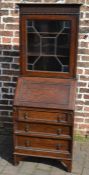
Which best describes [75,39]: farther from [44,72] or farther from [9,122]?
[9,122]

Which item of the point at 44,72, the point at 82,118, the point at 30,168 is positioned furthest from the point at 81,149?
the point at 44,72

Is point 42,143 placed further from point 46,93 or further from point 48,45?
point 48,45

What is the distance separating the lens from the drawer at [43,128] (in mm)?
3820

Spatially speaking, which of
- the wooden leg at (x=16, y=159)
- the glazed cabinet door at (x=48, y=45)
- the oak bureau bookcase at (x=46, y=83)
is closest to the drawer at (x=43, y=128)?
the oak bureau bookcase at (x=46, y=83)

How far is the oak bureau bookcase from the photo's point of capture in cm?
376

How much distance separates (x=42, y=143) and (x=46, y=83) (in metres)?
0.66

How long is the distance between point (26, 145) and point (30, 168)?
273 mm

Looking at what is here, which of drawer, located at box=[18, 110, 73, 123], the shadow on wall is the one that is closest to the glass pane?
drawer, located at box=[18, 110, 73, 123]

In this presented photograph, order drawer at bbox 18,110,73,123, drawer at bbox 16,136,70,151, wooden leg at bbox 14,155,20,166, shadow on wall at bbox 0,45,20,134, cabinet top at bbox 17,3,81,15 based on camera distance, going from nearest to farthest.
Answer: cabinet top at bbox 17,3,81,15
drawer at bbox 18,110,73,123
drawer at bbox 16,136,70,151
wooden leg at bbox 14,155,20,166
shadow on wall at bbox 0,45,20,134

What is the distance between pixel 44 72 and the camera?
394 centimetres

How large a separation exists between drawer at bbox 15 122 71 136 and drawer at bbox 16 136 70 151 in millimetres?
83

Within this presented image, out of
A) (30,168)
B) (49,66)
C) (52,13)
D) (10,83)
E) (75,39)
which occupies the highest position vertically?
(52,13)

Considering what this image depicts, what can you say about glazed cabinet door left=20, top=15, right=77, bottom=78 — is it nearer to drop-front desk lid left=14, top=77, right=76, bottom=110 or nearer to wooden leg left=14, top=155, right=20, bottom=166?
drop-front desk lid left=14, top=77, right=76, bottom=110

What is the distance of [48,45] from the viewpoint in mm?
3902
